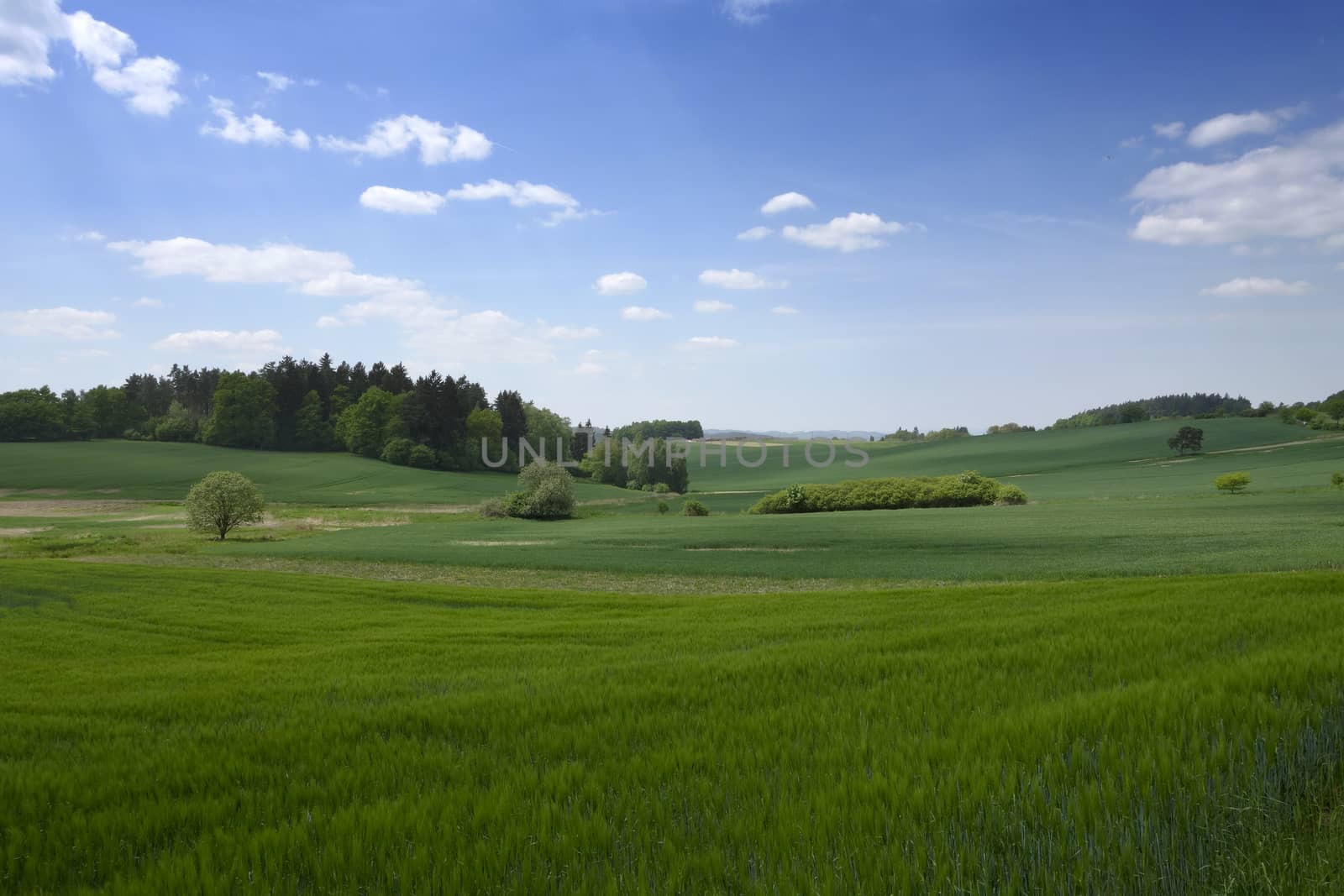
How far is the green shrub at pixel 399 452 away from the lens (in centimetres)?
10600

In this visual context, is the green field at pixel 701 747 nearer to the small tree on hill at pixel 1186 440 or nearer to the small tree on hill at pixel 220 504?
the small tree on hill at pixel 220 504

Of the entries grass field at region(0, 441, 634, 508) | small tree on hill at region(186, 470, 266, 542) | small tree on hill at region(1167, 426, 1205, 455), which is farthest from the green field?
small tree on hill at region(1167, 426, 1205, 455)

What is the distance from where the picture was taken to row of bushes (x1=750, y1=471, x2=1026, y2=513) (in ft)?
211

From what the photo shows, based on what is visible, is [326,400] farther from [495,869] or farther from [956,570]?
[495,869]

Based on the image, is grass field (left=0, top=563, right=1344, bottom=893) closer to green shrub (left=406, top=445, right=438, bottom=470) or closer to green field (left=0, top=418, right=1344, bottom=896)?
green field (left=0, top=418, right=1344, bottom=896)

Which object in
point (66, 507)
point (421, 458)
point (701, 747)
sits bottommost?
point (66, 507)

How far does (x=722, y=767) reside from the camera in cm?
491

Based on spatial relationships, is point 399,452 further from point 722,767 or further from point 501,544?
point 722,767

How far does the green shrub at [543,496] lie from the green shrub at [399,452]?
132ft

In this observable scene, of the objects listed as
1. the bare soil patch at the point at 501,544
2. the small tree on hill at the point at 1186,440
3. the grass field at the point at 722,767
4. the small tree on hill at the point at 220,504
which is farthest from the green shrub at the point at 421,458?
the grass field at the point at 722,767

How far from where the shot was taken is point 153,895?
3422 millimetres

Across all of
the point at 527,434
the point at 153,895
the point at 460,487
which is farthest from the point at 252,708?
the point at 527,434

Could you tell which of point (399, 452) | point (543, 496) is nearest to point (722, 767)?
point (543, 496)

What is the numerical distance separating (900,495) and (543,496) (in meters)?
31.8
